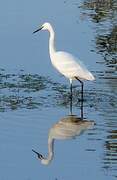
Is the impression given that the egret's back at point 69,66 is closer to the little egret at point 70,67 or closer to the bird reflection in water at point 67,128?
the little egret at point 70,67

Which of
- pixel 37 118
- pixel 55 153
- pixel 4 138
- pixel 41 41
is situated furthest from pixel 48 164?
pixel 41 41

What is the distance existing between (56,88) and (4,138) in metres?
3.40

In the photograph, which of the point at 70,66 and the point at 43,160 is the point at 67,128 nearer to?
the point at 43,160

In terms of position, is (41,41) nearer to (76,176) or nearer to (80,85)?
(80,85)

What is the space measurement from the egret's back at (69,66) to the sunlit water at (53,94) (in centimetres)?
→ 33

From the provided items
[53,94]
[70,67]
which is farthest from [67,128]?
[70,67]

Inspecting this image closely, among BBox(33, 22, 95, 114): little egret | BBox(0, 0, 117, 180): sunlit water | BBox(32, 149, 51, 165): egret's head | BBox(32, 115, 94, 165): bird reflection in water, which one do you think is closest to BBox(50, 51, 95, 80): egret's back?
BBox(33, 22, 95, 114): little egret

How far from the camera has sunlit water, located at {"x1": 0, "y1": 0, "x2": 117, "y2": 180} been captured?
1159cm

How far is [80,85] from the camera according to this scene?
16.6 meters

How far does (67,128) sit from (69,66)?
8.11ft

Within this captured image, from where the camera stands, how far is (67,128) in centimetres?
1372

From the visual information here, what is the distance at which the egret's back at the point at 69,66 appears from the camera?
15.8 meters

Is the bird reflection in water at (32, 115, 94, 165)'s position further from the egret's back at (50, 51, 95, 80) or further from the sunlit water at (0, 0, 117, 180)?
the egret's back at (50, 51, 95, 80)

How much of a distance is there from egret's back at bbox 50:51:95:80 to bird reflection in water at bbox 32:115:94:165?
5.15 feet
